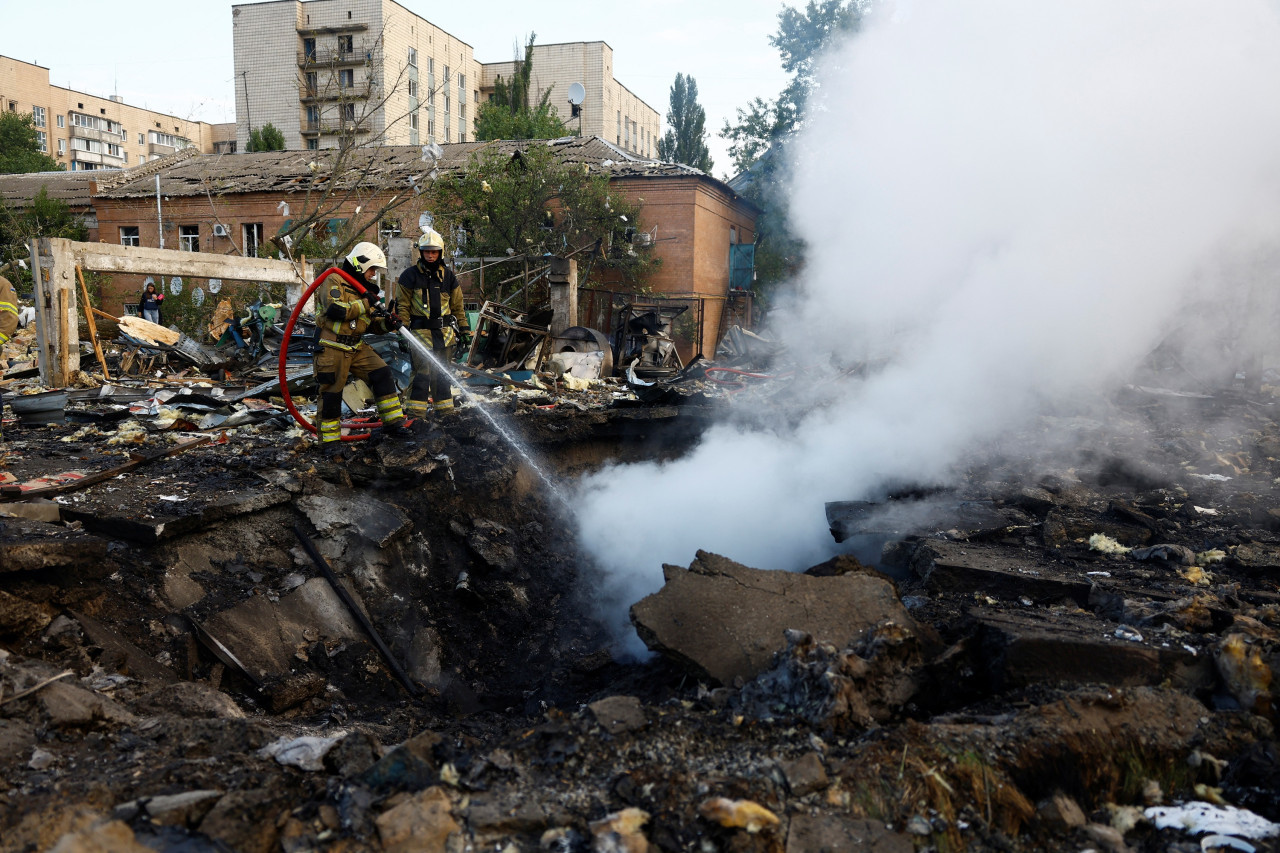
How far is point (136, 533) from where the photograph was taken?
4.48m

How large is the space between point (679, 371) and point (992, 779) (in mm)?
11484

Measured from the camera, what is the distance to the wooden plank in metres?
9.52

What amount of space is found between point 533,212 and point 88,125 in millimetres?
58528

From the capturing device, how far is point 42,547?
3779mm

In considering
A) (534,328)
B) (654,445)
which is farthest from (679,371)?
(654,445)

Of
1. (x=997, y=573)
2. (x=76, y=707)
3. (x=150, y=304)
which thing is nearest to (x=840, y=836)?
(x=997, y=573)

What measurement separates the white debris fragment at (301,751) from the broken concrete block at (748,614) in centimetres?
144

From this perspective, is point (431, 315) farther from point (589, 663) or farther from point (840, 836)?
point (840, 836)

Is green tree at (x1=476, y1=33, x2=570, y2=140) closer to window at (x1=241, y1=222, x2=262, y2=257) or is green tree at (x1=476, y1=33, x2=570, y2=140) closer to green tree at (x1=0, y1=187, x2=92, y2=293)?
window at (x1=241, y1=222, x2=262, y2=257)

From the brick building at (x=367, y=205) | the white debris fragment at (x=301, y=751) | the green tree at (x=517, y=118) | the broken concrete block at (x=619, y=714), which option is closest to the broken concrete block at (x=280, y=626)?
the white debris fragment at (x=301, y=751)

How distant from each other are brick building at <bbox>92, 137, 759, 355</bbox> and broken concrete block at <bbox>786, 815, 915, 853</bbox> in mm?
15232

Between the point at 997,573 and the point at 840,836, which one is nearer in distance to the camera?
the point at 840,836

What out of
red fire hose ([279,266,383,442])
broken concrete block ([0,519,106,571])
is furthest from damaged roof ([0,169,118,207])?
broken concrete block ([0,519,106,571])

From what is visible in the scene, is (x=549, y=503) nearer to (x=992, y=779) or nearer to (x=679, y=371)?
(x=992, y=779)
